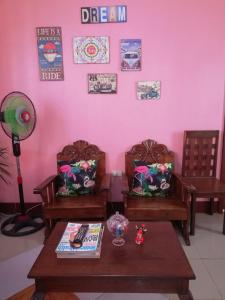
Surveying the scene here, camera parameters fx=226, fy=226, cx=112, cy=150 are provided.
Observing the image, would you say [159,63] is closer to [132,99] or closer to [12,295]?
[132,99]

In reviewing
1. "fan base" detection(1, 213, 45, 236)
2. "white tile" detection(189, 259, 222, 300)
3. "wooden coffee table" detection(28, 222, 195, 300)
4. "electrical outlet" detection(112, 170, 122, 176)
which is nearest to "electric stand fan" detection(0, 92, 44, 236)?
"fan base" detection(1, 213, 45, 236)

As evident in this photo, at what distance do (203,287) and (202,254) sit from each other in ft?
1.35

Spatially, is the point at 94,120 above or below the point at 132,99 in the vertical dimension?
below

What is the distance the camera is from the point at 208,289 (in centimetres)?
163

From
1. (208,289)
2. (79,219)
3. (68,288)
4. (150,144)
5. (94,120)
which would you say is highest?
(94,120)

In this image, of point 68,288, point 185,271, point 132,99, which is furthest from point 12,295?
point 132,99

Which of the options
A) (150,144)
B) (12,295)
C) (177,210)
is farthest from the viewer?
(150,144)

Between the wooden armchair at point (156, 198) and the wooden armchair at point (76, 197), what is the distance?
10.1 inches

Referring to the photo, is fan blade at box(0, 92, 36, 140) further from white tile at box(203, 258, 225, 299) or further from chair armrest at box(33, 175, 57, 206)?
white tile at box(203, 258, 225, 299)

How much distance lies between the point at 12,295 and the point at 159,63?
2.50m

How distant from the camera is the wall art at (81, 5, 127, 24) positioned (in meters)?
2.41

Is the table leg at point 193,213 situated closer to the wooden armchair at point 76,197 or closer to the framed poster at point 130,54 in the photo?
the wooden armchair at point 76,197

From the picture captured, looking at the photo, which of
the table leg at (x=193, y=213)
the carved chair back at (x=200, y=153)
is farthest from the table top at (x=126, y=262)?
the carved chair back at (x=200, y=153)

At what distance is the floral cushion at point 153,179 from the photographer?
2.35m
